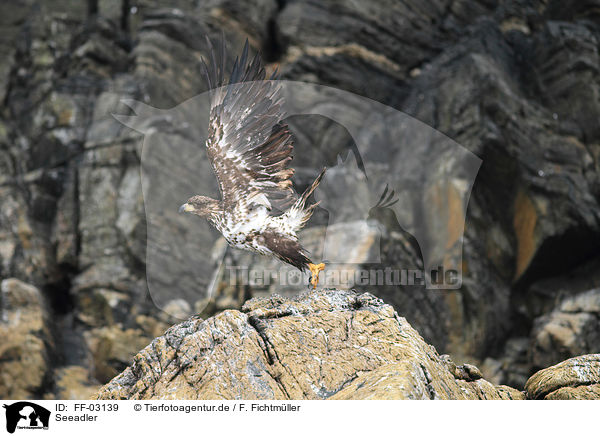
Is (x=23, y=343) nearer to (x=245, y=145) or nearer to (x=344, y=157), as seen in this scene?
(x=245, y=145)

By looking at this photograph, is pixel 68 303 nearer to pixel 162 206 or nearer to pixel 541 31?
pixel 162 206

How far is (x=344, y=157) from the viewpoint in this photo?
1020cm

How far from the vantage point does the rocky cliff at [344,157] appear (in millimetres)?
8867

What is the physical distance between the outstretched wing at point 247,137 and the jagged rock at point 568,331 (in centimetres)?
540

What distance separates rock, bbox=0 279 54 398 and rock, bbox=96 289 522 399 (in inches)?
217

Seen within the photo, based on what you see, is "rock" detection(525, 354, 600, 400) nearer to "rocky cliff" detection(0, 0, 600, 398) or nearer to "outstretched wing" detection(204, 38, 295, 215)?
"outstretched wing" detection(204, 38, 295, 215)

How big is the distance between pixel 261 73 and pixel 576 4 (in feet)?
27.2

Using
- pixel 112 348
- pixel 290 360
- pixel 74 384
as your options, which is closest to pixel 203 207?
pixel 290 360

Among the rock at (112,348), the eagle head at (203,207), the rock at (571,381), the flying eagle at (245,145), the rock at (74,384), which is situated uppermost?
the flying eagle at (245,145)

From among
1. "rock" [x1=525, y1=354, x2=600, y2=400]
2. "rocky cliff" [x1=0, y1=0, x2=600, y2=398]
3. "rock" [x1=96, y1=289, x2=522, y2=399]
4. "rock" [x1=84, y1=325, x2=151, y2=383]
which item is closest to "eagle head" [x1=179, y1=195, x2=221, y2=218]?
"rock" [x1=96, y1=289, x2=522, y2=399]

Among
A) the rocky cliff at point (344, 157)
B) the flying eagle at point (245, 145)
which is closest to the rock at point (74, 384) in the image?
the rocky cliff at point (344, 157)

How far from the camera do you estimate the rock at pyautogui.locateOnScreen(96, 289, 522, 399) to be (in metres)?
3.63

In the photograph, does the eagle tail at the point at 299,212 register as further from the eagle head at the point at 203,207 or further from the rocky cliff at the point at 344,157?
the rocky cliff at the point at 344,157

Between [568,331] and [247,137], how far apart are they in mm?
5908
